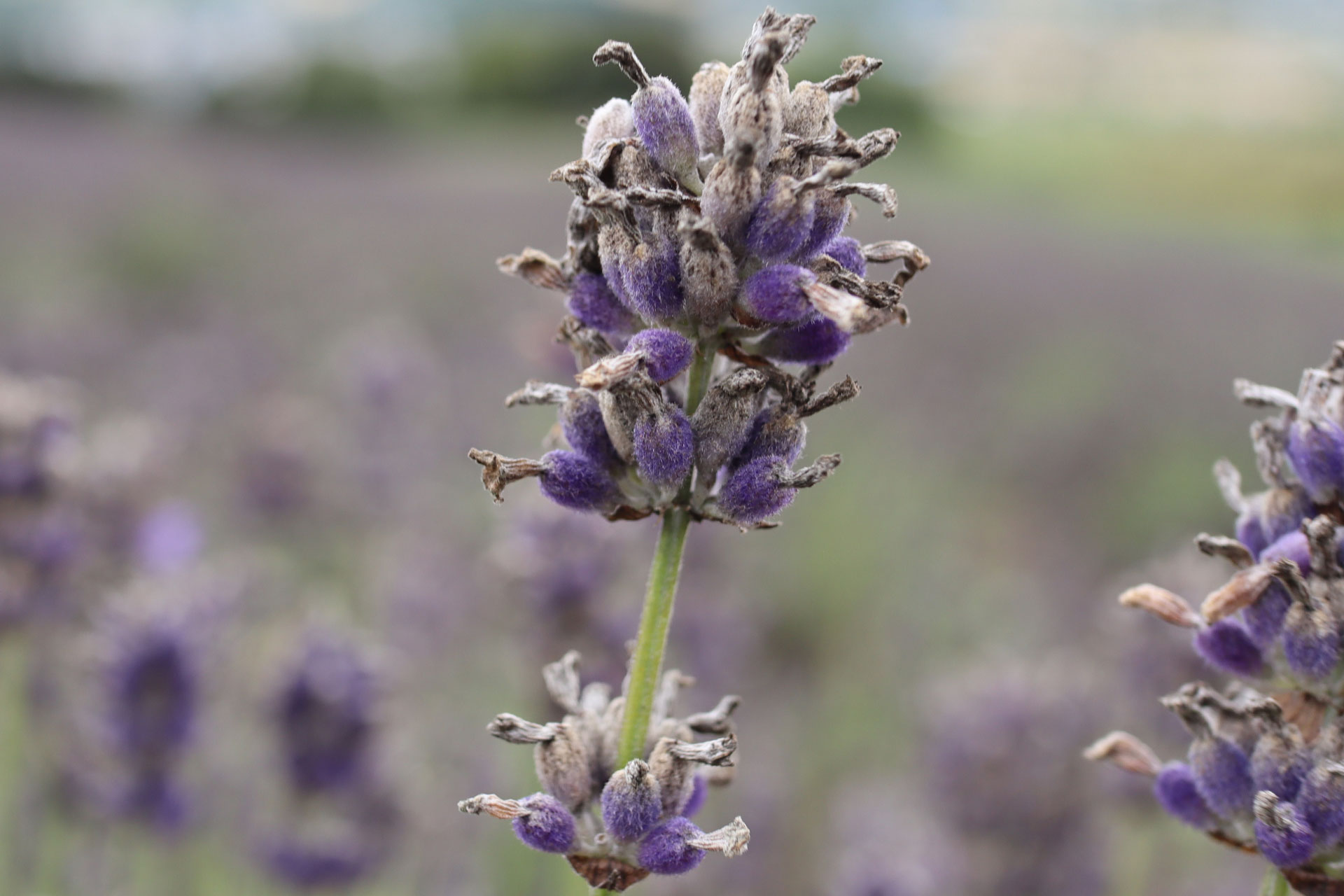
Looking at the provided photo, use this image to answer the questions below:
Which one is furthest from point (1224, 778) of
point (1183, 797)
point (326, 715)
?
point (326, 715)

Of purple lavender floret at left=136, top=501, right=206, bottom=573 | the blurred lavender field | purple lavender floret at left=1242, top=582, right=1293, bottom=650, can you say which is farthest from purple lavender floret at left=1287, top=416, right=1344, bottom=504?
purple lavender floret at left=136, top=501, right=206, bottom=573

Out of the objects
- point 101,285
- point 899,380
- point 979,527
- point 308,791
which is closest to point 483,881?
point 308,791

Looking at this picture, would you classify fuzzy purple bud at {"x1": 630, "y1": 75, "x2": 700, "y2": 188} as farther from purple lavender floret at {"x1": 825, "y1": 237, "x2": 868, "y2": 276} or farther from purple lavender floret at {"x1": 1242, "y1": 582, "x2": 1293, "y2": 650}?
purple lavender floret at {"x1": 1242, "y1": 582, "x2": 1293, "y2": 650}

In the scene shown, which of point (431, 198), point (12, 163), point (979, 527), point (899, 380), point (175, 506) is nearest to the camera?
point (175, 506)

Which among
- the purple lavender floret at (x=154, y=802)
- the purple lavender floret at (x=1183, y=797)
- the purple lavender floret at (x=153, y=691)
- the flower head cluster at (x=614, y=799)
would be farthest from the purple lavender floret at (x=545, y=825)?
the purple lavender floret at (x=154, y=802)

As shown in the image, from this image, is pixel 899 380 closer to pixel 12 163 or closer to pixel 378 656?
pixel 378 656

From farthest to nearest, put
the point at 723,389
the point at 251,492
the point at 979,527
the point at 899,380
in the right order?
the point at 899,380 < the point at 979,527 < the point at 251,492 < the point at 723,389

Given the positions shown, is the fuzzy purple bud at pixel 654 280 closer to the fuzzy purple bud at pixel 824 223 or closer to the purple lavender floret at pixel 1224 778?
the fuzzy purple bud at pixel 824 223
